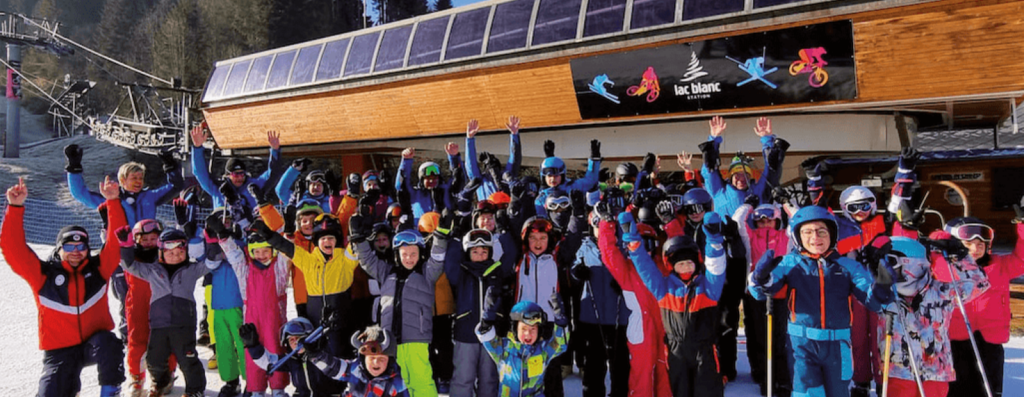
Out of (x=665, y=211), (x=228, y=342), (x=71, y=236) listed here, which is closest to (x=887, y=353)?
(x=665, y=211)

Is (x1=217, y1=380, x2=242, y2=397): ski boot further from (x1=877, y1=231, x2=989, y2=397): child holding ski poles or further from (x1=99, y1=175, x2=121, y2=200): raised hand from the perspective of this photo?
(x1=877, y1=231, x2=989, y2=397): child holding ski poles

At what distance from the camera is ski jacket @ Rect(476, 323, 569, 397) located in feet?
10.5

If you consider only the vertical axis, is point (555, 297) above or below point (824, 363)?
above

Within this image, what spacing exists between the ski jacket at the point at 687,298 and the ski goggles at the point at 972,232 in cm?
151

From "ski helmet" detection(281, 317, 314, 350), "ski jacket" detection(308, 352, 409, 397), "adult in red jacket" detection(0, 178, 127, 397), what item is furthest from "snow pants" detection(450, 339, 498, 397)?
"adult in red jacket" detection(0, 178, 127, 397)

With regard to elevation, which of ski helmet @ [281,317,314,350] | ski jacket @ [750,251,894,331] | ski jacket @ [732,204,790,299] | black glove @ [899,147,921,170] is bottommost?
ski helmet @ [281,317,314,350]

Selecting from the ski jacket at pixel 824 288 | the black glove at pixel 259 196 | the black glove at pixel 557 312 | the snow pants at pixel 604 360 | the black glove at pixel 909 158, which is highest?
A: the black glove at pixel 909 158

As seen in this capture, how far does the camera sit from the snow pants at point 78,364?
3318mm

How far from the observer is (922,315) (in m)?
3.15

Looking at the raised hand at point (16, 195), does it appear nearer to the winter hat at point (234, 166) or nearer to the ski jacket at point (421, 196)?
the winter hat at point (234, 166)

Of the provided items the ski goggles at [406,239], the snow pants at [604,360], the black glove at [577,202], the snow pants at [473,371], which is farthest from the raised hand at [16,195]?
the snow pants at [604,360]

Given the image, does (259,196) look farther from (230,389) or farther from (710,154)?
(710,154)

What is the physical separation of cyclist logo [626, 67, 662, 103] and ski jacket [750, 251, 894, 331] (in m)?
5.03

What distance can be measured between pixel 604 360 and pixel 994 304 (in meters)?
2.32
